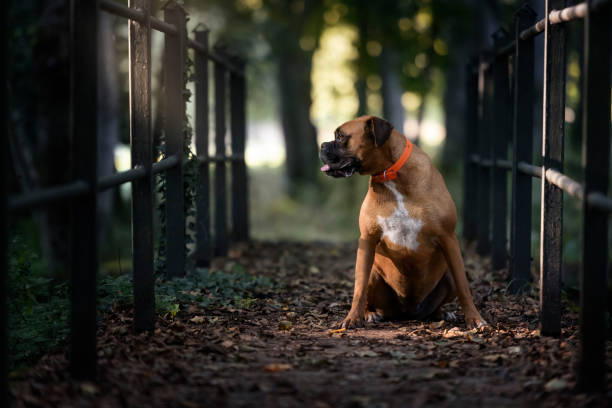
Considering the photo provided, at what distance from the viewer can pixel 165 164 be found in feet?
19.1

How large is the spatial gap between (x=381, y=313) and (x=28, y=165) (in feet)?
23.7

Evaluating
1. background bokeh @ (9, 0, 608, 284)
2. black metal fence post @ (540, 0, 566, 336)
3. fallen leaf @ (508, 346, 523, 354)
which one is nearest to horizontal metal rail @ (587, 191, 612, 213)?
black metal fence post @ (540, 0, 566, 336)

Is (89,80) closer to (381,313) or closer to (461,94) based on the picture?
(381,313)

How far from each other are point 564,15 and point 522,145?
212 centimetres

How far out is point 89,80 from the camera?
377 centimetres

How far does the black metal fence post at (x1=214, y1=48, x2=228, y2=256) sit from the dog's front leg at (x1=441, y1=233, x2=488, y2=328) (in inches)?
170

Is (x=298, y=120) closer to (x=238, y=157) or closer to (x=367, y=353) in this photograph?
(x=238, y=157)

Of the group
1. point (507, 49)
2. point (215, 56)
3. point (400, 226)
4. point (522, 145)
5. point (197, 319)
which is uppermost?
point (215, 56)

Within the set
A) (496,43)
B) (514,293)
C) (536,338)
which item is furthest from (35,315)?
(496,43)

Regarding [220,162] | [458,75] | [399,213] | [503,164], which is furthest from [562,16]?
[458,75]

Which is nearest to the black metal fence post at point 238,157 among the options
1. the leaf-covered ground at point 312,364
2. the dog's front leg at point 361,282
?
the leaf-covered ground at point 312,364

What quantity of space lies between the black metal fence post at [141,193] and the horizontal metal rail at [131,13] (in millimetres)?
111

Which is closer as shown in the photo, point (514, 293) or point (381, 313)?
point (381, 313)

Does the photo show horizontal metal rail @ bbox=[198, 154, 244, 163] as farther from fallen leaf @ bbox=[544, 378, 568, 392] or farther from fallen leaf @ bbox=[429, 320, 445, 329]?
fallen leaf @ bbox=[544, 378, 568, 392]
